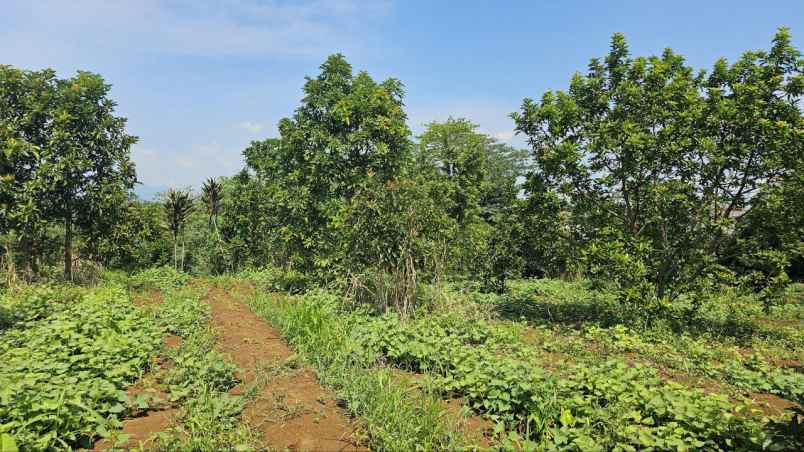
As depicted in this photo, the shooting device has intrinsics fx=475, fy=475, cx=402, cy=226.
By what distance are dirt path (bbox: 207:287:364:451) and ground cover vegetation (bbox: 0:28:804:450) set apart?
169mm

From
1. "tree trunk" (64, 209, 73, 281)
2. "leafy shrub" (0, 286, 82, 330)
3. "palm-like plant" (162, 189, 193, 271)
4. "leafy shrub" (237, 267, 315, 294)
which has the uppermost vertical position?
"palm-like plant" (162, 189, 193, 271)

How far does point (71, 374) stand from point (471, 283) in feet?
27.7

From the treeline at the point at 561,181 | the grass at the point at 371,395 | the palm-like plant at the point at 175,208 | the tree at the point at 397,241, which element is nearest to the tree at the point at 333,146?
the treeline at the point at 561,181

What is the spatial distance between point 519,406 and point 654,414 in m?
1.15

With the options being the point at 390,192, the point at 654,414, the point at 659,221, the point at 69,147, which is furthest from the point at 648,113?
the point at 69,147

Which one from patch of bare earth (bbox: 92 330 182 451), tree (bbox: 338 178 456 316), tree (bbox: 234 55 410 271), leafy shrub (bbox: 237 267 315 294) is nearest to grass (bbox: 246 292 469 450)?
patch of bare earth (bbox: 92 330 182 451)

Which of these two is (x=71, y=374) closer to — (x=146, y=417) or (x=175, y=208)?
(x=146, y=417)

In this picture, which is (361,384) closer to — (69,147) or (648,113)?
(648,113)

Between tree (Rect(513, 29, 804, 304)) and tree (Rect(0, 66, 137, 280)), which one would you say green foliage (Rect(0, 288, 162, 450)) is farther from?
tree (Rect(513, 29, 804, 304))

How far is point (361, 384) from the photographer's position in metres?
4.82

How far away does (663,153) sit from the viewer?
29.0 feet

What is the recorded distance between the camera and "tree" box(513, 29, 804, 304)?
850 centimetres

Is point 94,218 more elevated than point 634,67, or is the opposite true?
point 634,67

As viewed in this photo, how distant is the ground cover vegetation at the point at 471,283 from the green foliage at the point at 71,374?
3 centimetres
